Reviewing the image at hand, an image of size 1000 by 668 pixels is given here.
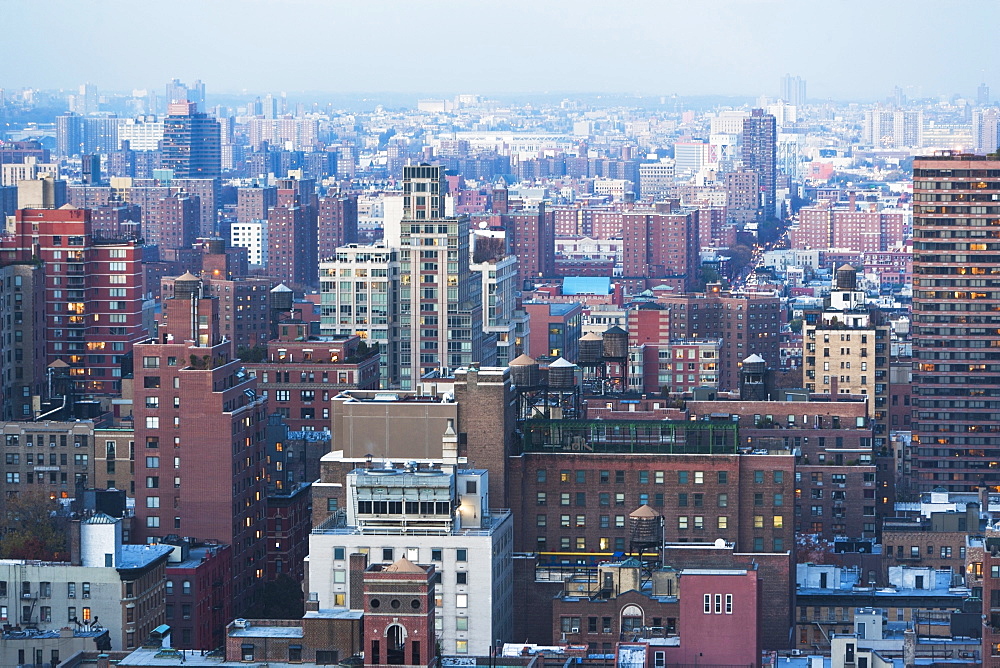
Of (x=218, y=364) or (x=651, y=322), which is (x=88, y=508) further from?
(x=651, y=322)

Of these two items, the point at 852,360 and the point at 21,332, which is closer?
the point at 21,332

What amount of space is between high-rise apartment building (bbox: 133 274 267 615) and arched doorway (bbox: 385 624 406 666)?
107ft

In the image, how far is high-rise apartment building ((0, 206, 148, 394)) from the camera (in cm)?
13712

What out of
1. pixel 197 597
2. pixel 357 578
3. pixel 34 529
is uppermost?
pixel 357 578

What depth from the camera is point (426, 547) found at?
277 feet

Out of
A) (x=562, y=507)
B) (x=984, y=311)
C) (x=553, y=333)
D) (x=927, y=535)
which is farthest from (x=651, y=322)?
(x=562, y=507)

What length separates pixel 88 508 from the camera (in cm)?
10075

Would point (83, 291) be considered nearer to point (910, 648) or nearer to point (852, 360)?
point (852, 360)

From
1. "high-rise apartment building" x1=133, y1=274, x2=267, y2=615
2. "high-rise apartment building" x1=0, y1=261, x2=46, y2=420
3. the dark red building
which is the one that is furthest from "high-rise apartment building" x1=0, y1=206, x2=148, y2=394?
the dark red building

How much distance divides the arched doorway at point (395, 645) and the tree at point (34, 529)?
2621 cm

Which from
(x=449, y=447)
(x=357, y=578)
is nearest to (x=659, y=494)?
(x=449, y=447)

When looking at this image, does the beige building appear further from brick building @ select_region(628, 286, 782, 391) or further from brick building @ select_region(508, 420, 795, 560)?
brick building @ select_region(508, 420, 795, 560)

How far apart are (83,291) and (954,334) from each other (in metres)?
45.8

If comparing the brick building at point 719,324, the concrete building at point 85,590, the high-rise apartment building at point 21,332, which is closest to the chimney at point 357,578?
the concrete building at point 85,590
